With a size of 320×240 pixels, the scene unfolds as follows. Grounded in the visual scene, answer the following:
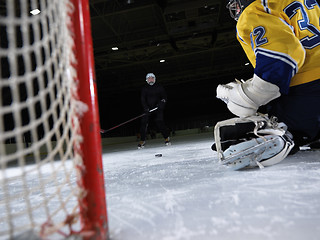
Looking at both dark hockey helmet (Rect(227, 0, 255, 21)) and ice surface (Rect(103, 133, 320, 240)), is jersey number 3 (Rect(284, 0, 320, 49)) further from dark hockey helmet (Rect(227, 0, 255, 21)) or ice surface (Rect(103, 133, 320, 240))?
ice surface (Rect(103, 133, 320, 240))

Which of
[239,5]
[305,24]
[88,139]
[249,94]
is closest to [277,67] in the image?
[249,94]

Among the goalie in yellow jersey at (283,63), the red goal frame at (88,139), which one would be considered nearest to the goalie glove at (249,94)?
the goalie in yellow jersey at (283,63)

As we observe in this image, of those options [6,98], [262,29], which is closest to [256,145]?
[262,29]

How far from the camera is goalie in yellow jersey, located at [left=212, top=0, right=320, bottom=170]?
0.88 meters

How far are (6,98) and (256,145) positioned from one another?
6826 mm

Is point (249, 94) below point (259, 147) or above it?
above

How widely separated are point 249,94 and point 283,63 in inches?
6.9

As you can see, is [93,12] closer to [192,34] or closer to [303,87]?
[192,34]

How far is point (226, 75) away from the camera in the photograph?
1152 cm

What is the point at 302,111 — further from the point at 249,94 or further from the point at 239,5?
the point at 239,5

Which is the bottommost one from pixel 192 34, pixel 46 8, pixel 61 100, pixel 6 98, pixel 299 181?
pixel 299 181

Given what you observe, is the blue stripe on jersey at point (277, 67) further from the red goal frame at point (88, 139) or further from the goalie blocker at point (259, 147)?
the red goal frame at point (88, 139)

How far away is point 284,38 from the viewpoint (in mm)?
879

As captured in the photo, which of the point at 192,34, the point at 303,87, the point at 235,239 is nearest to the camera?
the point at 235,239
